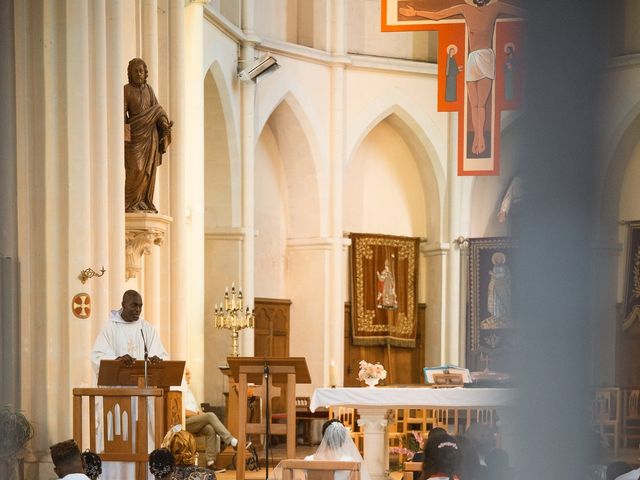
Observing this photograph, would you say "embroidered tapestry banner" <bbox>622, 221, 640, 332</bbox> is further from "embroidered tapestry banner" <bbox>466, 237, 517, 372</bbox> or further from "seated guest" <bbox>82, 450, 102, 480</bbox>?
"seated guest" <bbox>82, 450, 102, 480</bbox>

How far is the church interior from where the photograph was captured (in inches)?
35.5

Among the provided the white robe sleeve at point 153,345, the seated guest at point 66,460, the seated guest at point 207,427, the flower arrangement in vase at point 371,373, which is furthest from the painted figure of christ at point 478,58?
the seated guest at point 66,460

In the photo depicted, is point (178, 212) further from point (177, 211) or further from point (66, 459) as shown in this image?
point (66, 459)

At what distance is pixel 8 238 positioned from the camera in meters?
9.26

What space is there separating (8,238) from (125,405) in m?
2.64

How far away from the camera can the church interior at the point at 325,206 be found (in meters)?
0.90

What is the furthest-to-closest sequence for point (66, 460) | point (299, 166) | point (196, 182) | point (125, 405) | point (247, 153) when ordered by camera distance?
point (299, 166) → point (247, 153) → point (196, 182) → point (125, 405) → point (66, 460)

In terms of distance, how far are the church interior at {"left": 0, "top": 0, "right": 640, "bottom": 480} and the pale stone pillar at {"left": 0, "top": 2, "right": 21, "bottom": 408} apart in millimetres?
19

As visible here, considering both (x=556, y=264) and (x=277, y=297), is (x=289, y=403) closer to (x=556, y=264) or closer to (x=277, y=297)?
(x=556, y=264)

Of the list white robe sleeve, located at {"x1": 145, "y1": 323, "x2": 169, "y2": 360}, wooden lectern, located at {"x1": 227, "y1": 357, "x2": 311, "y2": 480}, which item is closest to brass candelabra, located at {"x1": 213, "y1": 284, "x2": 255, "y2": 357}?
wooden lectern, located at {"x1": 227, "y1": 357, "x2": 311, "y2": 480}

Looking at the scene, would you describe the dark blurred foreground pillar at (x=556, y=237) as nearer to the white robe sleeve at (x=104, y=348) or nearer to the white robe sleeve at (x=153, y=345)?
the white robe sleeve at (x=104, y=348)

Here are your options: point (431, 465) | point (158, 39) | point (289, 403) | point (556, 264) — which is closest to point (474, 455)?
point (431, 465)

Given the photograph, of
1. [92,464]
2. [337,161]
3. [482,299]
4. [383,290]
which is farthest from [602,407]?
[482,299]

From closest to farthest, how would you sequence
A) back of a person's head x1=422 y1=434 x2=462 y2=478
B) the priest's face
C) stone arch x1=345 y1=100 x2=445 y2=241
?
back of a person's head x1=422 y1=434 x2=462 y2=478
the priest's face
stone arch x1=345 y1=100 x2=445 y2=241
